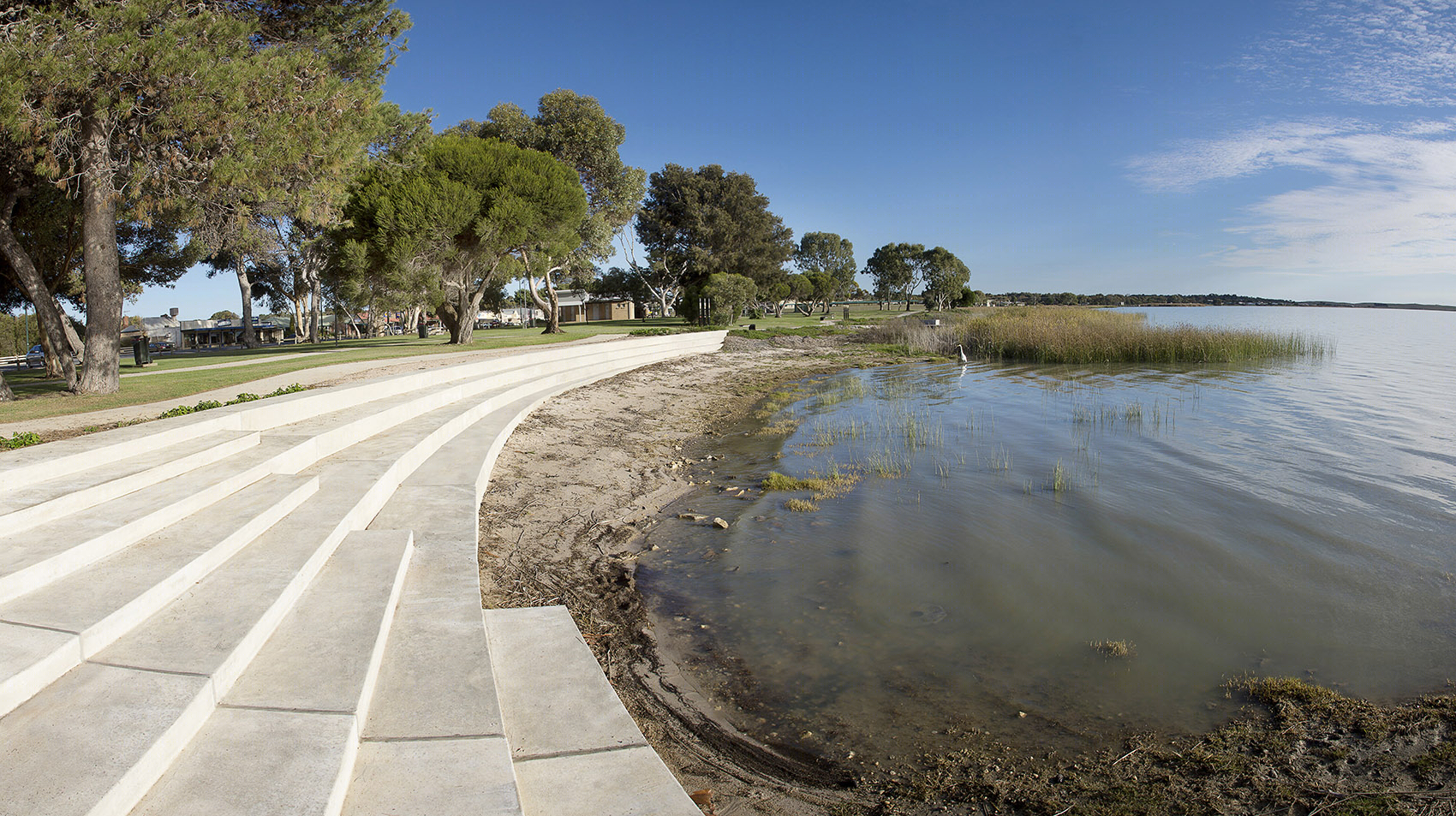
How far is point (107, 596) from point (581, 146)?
3764 centimetres

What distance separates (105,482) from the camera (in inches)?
186

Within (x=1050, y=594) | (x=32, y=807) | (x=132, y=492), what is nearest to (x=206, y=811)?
(x=32, y=807)

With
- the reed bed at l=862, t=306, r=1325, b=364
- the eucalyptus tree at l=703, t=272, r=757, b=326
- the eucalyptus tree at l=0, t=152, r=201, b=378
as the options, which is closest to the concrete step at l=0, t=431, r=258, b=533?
the eucalyptus tree at l=0, t=152, r=201, b=378

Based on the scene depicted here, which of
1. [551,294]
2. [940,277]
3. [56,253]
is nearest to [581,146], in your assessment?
[551,294]

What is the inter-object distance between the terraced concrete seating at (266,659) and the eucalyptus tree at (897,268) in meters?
106

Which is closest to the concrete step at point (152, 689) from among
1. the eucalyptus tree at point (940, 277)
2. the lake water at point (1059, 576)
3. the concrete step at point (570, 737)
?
the concrete step at point (570, 737)

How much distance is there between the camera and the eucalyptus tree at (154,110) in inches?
374

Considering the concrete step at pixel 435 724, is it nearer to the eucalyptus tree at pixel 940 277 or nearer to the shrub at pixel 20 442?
the shrub at pixel 20 442

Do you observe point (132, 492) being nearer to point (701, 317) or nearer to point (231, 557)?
point (231, 557)

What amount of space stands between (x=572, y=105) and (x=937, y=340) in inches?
855

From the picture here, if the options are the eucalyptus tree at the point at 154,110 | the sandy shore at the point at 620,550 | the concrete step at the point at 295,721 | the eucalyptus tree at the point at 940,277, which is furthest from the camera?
the eucalyptus tree at the point at 940,277

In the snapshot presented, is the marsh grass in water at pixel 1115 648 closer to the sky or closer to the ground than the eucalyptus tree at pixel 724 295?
closer to the ground

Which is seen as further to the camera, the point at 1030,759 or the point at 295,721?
the point at 1030,759

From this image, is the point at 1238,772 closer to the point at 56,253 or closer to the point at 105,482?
the point at 105,482
